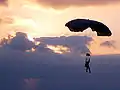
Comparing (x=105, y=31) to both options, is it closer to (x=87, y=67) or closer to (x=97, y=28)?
(x=97, y=28)

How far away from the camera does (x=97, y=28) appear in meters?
55.4

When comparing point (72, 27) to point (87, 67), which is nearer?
point (72, 27)

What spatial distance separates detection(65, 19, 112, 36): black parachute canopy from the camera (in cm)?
5434

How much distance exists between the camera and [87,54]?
55.3 m

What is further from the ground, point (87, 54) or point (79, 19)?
point (79, 19)

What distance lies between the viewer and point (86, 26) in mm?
54312

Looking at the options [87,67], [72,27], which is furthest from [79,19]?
[87,67]

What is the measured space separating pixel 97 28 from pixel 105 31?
1.08 m

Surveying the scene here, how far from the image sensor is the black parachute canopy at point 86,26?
54.3 m

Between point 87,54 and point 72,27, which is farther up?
point 72,27

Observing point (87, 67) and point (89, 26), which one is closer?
point (89, 26)

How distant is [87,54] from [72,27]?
3.86m

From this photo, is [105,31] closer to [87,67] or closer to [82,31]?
[82,31]

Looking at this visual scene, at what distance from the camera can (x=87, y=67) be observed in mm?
60031
